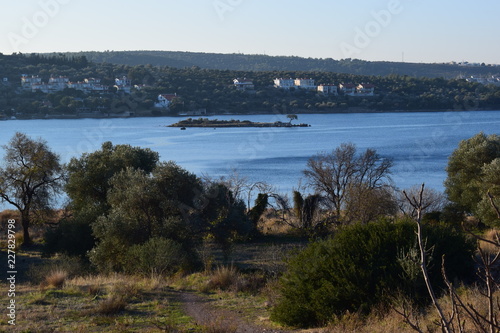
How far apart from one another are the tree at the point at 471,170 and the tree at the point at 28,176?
52.9ft

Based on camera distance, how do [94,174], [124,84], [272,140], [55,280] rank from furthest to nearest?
[124,84] < [272,140] < [94,174] < [55,280]

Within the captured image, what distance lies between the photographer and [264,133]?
7481 cm

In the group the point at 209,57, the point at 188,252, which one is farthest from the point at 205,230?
the point at 209,57

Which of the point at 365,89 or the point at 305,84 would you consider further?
the point at 305,84

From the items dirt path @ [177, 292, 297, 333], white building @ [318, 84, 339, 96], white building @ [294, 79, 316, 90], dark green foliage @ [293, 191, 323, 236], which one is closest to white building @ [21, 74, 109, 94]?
white building @ [294, 79, 316, 90]

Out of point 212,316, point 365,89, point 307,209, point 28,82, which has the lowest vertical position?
point 307,209

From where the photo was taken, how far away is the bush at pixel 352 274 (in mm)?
7836

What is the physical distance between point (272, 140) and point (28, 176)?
163 ft

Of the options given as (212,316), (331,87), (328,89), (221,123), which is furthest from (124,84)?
(212,316)

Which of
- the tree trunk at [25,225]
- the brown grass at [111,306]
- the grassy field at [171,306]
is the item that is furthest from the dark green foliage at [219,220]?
the tree trunk at [25,225]

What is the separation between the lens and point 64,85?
90.5 meters

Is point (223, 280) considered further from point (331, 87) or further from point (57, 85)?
point (331, 87)

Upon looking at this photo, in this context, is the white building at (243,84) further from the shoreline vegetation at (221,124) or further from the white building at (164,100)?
the shoreline vegetation at (221,124)

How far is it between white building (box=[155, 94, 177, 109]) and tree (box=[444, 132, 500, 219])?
66.4 metres
